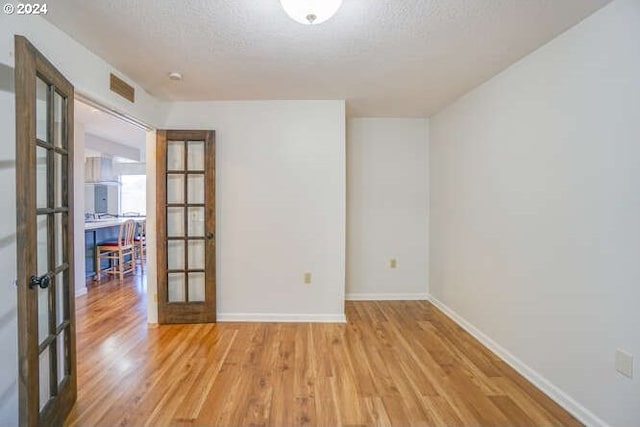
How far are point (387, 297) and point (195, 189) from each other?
2.86 meters

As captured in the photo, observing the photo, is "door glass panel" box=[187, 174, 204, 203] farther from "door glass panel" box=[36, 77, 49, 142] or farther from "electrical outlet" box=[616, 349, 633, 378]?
"electrical outlet" box=[616, 349, 633, 378]

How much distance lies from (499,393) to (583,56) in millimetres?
2255

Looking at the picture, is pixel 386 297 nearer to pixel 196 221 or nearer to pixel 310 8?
pixel 196 221

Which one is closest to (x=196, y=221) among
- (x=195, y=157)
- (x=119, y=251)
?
(x=195, y=157)

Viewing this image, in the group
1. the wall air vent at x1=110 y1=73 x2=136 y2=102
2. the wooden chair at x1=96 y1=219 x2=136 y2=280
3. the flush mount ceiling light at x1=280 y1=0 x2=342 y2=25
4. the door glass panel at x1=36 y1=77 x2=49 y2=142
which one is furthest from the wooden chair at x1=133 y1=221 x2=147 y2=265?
the flush mount ceiling light at x1=280 y1=0 x2=342 y2=25

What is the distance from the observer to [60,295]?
6.16ft

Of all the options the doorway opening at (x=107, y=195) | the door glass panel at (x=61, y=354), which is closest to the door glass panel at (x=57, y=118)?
the doorway opening at (x=107, y=195)

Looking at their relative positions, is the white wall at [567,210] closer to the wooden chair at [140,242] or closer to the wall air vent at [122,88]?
the wall air vent at [122,88]

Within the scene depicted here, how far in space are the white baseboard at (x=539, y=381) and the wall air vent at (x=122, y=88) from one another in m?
3.91

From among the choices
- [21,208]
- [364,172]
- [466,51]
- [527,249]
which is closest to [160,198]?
[21,208]

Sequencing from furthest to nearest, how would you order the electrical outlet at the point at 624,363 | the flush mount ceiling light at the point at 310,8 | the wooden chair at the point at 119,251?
1. the wooden chair at the point at 119,251
2. the electrical outlet at the point at 624,363
3. the flush mount ceiling light at the point at 310,8

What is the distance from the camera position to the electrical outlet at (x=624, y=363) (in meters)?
1.63

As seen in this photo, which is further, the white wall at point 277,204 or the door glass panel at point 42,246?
the white wall at point 277,204

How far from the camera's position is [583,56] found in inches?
74.4
